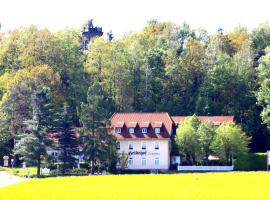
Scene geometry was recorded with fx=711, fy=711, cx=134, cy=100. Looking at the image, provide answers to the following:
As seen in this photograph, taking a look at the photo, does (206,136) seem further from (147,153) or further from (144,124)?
A: (144,124)

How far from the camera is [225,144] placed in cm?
8506

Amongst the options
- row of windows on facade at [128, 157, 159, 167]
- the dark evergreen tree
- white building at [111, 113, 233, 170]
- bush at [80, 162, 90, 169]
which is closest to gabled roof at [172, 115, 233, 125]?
white building at [111, 113, 233, 170]

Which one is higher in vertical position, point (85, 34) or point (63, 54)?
point (85, 34)

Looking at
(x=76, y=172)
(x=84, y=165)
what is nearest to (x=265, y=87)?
(x=84, y=165)

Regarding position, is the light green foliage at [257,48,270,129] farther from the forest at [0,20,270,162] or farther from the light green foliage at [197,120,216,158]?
the light green foliage at [197,120,216,158]

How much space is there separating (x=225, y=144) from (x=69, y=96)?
24.6 metres

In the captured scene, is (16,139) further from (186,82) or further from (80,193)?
(80,193)

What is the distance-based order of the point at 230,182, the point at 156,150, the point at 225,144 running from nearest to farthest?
the point at 230,182 → the point at 225,144 → the point at 156,150

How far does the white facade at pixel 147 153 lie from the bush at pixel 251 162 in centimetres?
1012

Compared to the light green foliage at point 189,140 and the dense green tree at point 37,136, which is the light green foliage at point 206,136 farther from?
the dense green tree at point 37,136

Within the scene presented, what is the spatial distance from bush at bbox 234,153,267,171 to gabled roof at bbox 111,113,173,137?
11.0 metres

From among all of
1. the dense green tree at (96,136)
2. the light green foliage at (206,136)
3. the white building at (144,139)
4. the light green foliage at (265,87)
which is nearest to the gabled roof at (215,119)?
the white building at (144,139)

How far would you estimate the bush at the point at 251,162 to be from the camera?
84125 mm

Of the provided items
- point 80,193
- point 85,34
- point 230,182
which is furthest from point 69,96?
point 80,193
